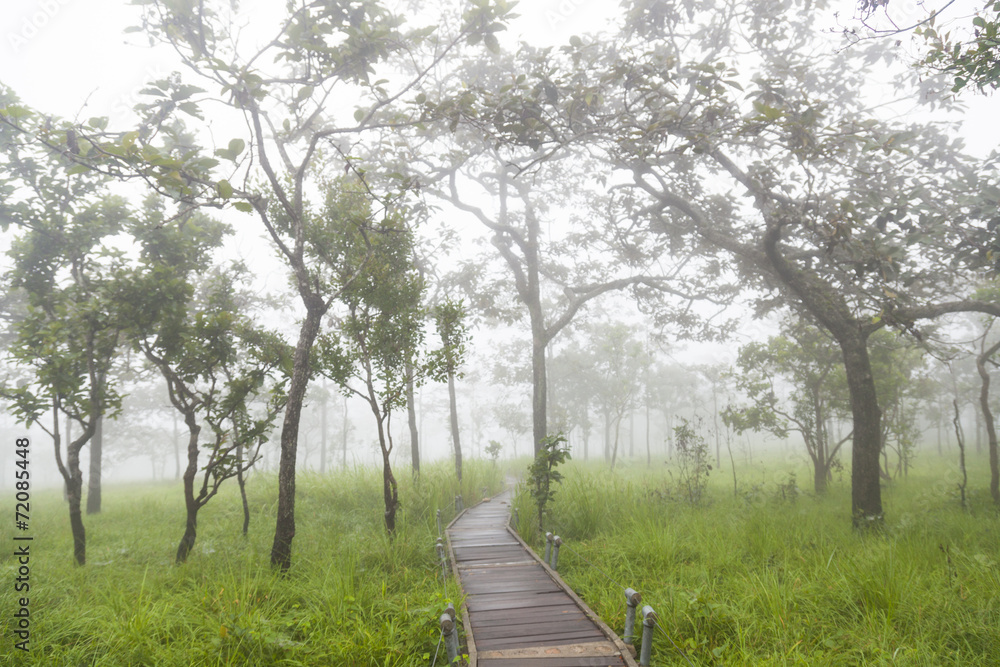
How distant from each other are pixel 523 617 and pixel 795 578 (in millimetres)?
3523

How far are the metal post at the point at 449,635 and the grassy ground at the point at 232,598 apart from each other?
68 centimetres

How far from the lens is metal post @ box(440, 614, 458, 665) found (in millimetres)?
4031

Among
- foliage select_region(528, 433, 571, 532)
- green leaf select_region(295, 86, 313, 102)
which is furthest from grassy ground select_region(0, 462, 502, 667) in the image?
green leaf select_region(295, 86, 313, 102)

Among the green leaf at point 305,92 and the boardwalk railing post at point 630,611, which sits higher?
the green leaf at point 305,92

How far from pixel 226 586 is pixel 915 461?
29.0m

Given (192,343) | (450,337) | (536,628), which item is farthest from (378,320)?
(536,628)

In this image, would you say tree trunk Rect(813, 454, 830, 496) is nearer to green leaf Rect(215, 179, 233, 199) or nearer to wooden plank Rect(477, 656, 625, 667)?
wooden plank Rect(477, 656, 625, 667)

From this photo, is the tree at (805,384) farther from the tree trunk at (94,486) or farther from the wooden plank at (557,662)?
the tree trunk at (94,486)

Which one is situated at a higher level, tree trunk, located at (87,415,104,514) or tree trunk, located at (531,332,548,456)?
tree trunk, located at (531,332,548,456)

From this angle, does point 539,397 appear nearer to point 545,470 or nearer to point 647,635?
point 545,470

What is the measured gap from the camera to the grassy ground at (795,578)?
4508 millimetres

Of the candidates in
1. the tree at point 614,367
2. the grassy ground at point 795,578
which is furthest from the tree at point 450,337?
the tree at point 614,367

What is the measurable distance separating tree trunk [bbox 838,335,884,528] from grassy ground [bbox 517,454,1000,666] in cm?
43

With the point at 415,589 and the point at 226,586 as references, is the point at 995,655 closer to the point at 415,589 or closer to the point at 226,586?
the point at 415,589
